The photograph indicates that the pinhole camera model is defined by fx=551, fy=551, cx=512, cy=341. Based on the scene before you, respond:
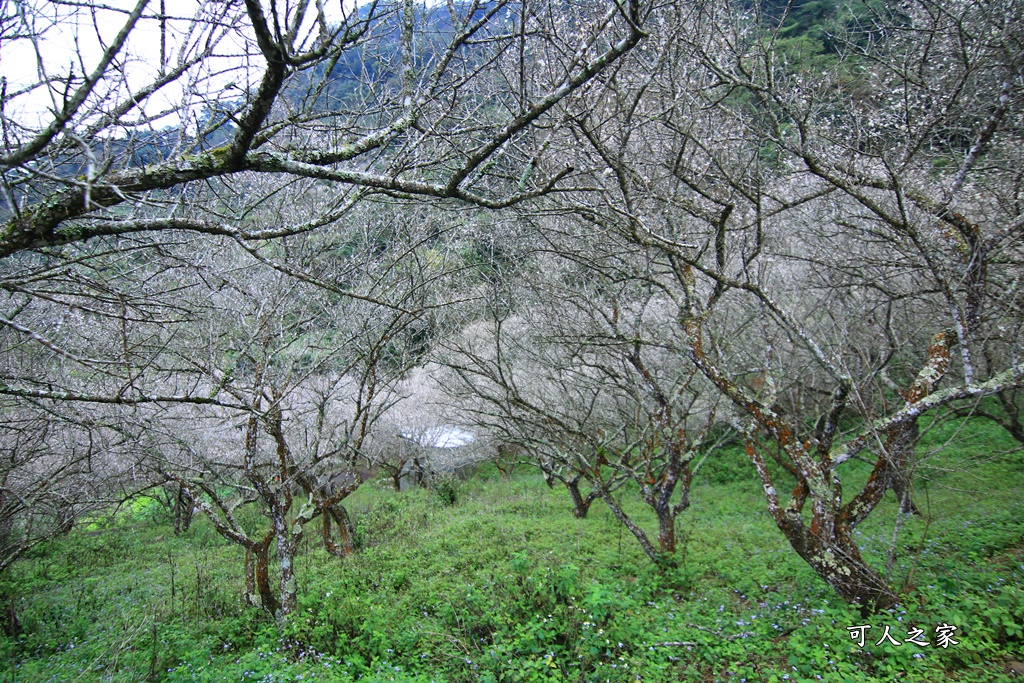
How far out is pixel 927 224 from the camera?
5.54 metres

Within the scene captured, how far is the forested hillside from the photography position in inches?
99.3

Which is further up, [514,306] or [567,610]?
[514,306]

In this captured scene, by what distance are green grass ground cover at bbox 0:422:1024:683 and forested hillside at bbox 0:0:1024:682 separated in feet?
0.17

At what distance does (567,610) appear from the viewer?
5309 mm

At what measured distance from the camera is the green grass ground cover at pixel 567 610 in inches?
162

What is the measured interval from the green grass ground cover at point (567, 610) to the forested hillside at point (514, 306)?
5cm

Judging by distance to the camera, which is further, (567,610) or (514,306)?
(514,306)

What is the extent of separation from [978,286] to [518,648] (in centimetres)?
461

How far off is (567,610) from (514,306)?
3.80m

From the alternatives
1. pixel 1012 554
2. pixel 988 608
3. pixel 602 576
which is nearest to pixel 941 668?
pixel 988 608

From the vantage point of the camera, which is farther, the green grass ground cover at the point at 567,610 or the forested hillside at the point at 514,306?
the green grass ground cover at the point at 567,610

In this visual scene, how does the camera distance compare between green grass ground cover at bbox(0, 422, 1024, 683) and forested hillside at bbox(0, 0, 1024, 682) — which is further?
green grass ground cover at bbox(0, 422, 1024, 683)

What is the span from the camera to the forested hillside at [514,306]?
2.52 m

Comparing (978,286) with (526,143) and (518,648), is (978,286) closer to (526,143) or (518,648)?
(526,143)
